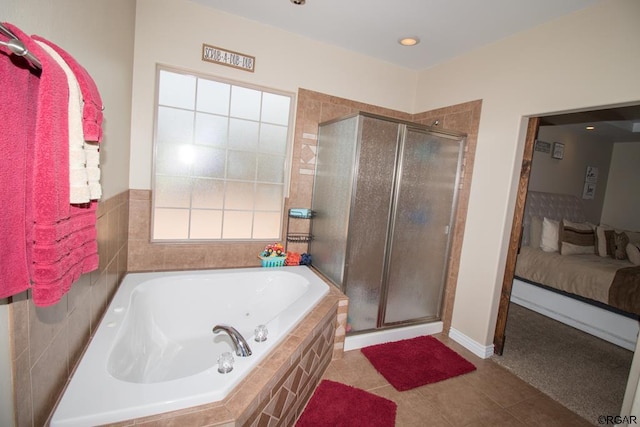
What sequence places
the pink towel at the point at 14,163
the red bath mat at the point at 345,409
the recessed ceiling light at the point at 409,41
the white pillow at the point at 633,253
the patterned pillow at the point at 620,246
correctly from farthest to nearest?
the patterned pillow at the point at 620,246 → the white pillow at the point at 633,253 → the recessed ceiling light at the point at 409,41 → the red bath mat at the point at 345,409 → the pink towel at the point at 14,163

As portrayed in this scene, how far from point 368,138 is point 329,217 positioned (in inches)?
29.0

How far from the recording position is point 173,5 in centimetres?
216

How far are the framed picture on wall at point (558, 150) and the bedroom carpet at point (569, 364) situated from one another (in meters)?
2.58

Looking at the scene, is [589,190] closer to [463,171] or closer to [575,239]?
[575,239]

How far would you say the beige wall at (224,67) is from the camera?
216 centimetres

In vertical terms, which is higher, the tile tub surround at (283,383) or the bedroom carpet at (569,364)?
the tile tub surround at (283,383)

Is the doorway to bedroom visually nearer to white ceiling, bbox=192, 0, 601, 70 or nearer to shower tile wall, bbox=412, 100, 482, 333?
shower tile wall, bbox=412, 100, 482, 333

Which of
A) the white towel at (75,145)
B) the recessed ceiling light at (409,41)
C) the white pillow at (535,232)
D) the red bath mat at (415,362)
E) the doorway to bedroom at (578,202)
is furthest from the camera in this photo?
the white pillow at (535,232)

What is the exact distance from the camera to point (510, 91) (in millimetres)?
2260

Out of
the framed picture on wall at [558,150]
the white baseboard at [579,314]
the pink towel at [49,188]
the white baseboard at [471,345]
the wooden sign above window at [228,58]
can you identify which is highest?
the wooden sign above window at [228,58]

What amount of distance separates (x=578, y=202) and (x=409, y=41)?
4.40 meters

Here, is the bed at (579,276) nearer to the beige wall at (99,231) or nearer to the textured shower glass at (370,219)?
the textured shower glass at (370,219)

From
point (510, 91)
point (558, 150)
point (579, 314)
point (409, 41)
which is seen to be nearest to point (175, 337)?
point (409, 41)

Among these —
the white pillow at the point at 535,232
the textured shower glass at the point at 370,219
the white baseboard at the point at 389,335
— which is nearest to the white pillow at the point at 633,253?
the white pillow at the point at 535,232
